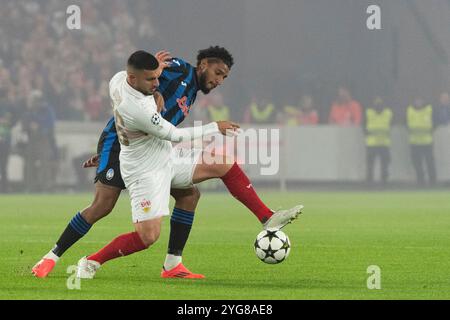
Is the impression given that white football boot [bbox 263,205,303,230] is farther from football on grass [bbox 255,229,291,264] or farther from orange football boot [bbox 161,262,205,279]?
orange football boot [bbox 161,262,205,279]

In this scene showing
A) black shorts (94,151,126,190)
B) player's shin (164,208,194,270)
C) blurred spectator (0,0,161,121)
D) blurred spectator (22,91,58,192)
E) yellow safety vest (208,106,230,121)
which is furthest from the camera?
blurred spectator (0,0,161,121)

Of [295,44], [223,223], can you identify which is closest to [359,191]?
[295,44]

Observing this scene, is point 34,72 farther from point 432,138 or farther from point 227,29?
point 432,138

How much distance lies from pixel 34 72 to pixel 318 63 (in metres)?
6.26

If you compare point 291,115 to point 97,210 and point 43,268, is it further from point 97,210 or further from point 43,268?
point 43,268

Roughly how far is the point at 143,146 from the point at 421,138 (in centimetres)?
1854

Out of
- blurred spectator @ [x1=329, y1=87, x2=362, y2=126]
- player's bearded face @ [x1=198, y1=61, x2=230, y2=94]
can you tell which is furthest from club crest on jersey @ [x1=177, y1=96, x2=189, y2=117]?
blurred spectator @ [x1=329, y1=87, x2=362, y2=126]

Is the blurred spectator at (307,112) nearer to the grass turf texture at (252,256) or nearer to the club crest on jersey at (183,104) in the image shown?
the grass turf texture at (252,256)

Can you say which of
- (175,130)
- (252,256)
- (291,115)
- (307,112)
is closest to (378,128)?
(307,112)

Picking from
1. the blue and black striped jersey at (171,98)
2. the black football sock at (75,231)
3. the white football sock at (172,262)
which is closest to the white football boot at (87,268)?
the black football sock at (75,231)

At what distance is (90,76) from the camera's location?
28156 mm

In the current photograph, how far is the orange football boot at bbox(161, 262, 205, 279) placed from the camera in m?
9.48

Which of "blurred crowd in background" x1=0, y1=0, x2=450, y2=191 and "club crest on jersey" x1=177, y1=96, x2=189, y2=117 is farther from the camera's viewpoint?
"blurred crowd in background" x1=0, y1=0, x2=450, y2=191

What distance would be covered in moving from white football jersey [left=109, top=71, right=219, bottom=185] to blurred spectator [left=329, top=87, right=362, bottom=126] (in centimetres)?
1827
